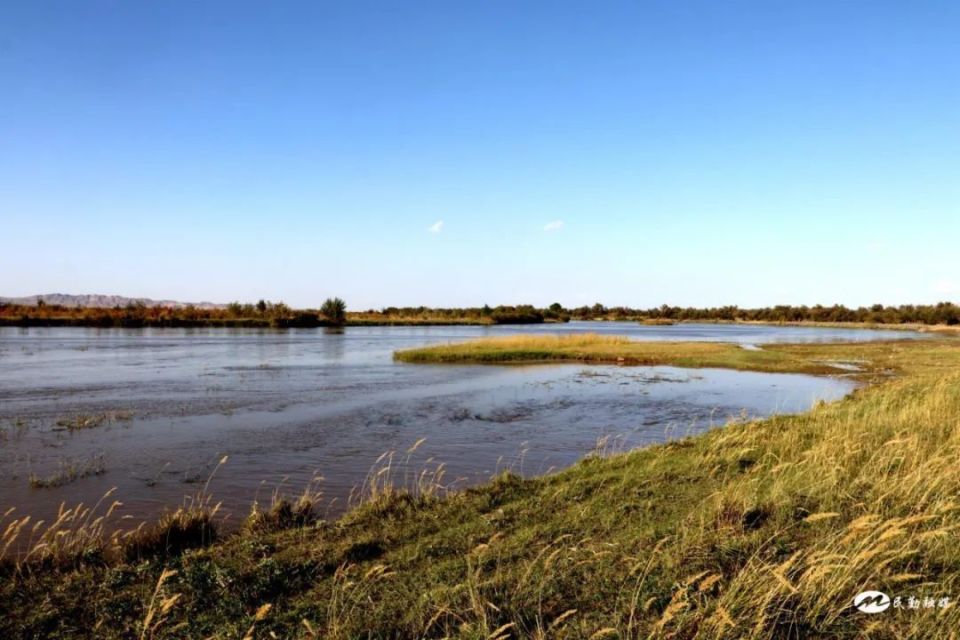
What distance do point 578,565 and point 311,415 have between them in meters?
15.8

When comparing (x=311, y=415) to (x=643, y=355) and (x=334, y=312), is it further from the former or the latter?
(x=334, y=312)

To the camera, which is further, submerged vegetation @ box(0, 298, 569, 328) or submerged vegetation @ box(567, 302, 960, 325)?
submerged vegetation @ box(567, 302, 960, 325)

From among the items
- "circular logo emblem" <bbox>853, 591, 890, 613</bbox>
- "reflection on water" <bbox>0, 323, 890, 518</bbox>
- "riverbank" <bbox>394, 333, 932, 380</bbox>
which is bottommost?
"reflection on water" <bbox>0, 323, 890, 518</bbox>

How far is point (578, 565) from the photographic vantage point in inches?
233

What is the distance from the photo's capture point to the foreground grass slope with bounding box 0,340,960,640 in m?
4.71

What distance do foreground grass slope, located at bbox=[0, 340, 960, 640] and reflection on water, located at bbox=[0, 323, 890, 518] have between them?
3123 mm

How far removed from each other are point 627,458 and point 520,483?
8.52 feet

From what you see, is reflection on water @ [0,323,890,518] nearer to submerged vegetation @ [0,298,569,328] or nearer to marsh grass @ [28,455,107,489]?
marsh grass @ [28,455,107,489]

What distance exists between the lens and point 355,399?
23922 mm

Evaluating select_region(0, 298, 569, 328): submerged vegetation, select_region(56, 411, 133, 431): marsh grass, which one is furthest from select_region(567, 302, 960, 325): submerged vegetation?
select_region(56, 411, 133, 431): marsh grass

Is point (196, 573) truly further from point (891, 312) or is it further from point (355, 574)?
point (891, 312)

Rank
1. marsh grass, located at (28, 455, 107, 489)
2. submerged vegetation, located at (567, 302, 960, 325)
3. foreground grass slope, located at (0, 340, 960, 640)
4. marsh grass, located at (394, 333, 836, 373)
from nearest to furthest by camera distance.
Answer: foreground grass slope, located at (0, 340, 960, 640) → marsh grass, located at (28, 455, 107, 489) → marsh grass, located at (394, 333, 836, 373) → submerged vegetation, located at (567, 302, 960, 325)

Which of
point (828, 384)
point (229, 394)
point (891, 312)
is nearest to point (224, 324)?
point (229, 394)

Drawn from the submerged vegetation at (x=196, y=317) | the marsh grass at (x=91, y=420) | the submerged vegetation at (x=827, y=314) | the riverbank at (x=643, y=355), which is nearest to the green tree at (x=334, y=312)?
the submerged vegetation at (x=196, y=317)
